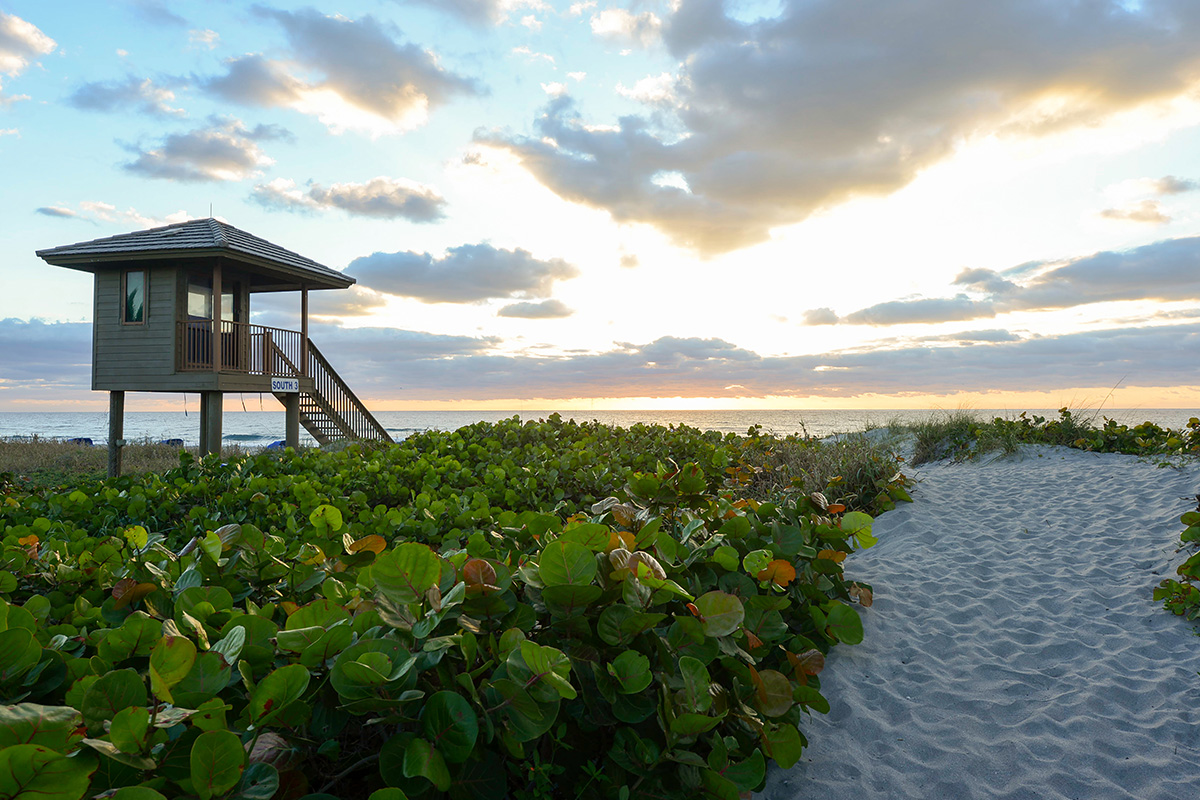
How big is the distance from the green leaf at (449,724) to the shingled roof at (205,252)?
51.9 feet

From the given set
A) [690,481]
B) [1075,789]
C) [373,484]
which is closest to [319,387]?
[373,484]

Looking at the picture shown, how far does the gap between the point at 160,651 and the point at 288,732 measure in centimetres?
30

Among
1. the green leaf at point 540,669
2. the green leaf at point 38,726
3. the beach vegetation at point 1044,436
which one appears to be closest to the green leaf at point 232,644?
the green leaf at point 38,726

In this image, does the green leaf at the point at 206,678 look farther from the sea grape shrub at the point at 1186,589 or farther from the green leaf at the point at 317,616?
the sea grape shrub at the point at 1186,589

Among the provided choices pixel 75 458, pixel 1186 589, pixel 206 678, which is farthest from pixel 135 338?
pixel 1186 589

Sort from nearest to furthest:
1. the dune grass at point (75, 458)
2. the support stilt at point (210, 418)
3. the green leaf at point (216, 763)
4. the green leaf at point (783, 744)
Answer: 1. the green leaf at point (216, 763)
2. the green leaf at point (783, 744)
3. the support stilt at point (210, 418)
4. the dune grass at point (75, 458)

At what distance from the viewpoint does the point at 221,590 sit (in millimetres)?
1452

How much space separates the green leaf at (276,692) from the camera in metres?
1.05

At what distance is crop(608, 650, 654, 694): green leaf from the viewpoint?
4.72ft

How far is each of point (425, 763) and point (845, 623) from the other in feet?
7.32

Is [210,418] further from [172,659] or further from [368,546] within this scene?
[172,659]

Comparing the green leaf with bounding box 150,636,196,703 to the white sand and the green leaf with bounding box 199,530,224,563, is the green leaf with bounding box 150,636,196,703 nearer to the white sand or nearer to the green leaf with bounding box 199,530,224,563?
the green leaf with bounding box 199,530,224,563

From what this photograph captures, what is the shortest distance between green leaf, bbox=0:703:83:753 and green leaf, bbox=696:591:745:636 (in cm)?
132

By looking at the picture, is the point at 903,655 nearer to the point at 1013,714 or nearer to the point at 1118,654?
the point at 1013,714
